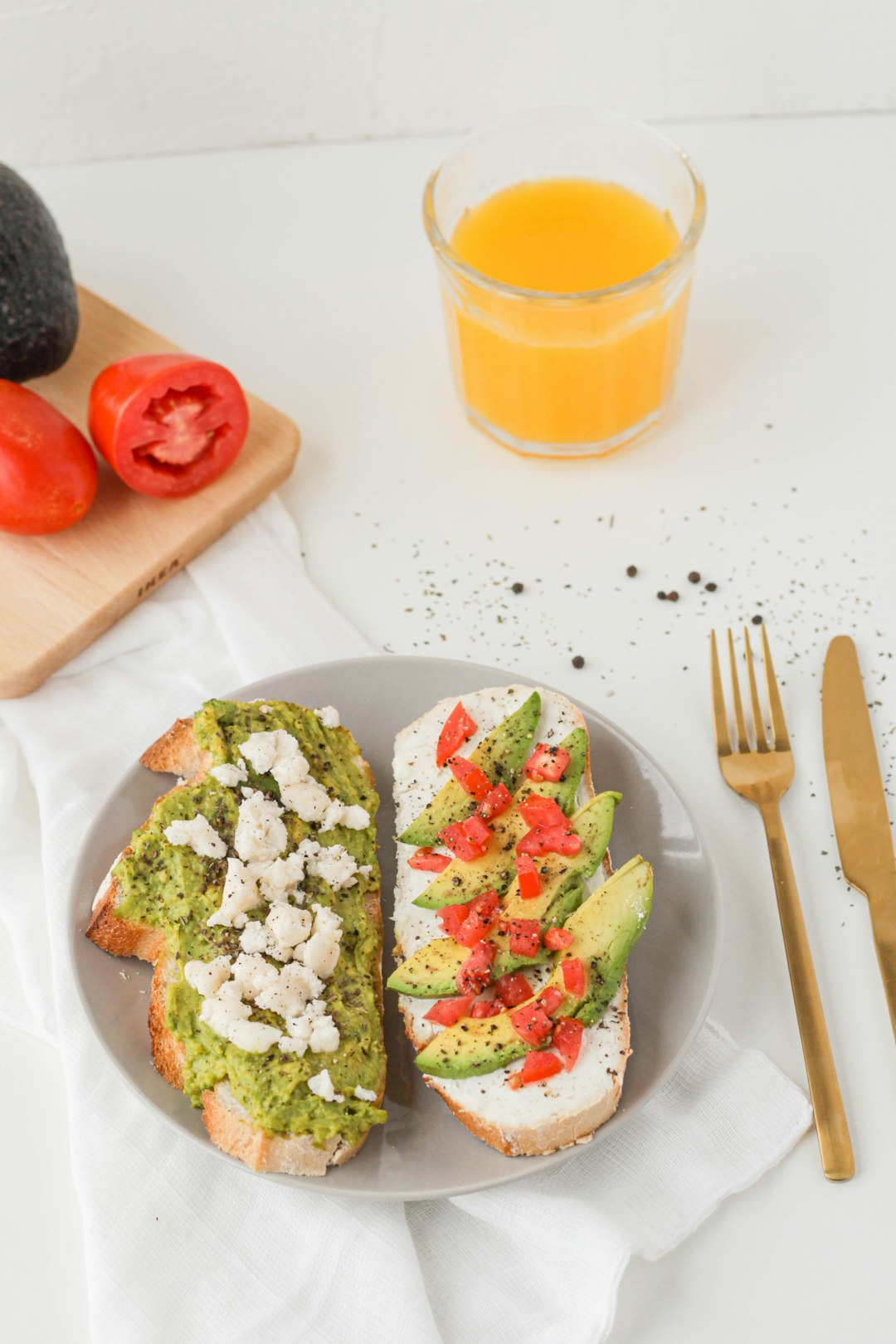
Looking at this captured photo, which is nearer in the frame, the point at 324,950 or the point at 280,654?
the point at 324,950

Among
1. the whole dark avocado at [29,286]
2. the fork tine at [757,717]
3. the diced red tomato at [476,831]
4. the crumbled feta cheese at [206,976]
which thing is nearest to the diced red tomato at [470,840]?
the diced red tomato at [476,831]

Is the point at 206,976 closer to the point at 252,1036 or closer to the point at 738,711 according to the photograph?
the point at 252,1036

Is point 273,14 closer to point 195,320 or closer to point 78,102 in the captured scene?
point 78,102

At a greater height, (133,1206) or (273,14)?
(273,14)

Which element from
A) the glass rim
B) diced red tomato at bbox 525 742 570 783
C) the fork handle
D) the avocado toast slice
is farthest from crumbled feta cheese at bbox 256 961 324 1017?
the glass rim

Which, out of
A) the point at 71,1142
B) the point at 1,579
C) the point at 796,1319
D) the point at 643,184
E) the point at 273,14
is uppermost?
the point at 273,14

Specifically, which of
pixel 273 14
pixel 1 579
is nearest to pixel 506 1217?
pixel 1 579

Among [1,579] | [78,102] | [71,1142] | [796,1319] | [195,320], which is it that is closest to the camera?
[796,1319]
